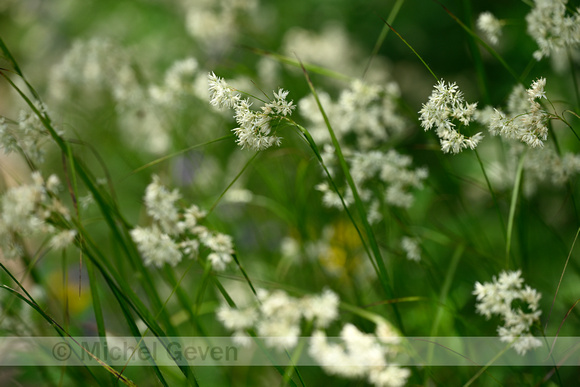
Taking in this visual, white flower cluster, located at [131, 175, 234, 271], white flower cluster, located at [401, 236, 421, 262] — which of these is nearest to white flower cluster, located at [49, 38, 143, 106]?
white flower cluster, located at [131, 175, 234, 271]

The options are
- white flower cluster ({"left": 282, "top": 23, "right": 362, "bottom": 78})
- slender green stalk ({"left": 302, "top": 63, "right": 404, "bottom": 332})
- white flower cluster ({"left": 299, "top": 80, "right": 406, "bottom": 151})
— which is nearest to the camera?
slender green stalk ({"left": 302, "top": 63, "right": 404, "bottom": 332})

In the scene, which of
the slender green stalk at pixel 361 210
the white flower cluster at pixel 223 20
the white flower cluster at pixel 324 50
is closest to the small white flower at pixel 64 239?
the slender green stalk at pixel 361 210

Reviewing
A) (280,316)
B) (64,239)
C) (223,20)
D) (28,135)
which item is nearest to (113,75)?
(223,20)

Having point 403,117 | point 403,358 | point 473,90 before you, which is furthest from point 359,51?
point 403,358

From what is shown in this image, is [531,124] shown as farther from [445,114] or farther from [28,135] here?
[28,135]

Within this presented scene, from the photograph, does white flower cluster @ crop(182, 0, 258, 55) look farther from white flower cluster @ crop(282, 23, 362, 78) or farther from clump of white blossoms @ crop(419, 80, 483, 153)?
clump of white blossoms @ crop(419, 80, 483, 153)
